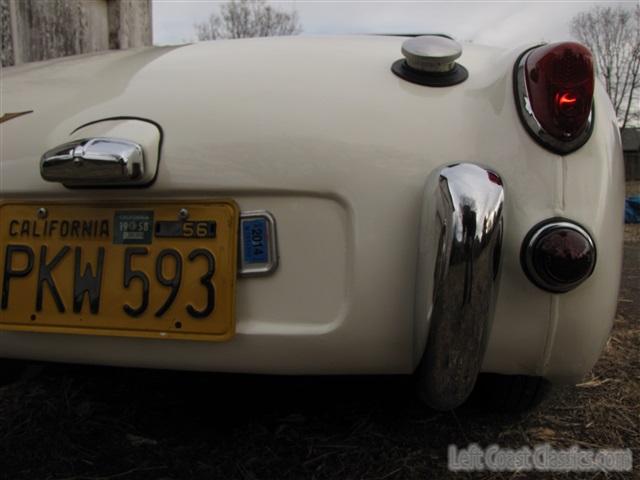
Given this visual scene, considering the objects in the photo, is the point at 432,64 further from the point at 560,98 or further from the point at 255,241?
the point at 255,241

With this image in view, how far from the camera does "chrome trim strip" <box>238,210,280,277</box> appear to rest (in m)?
1.19

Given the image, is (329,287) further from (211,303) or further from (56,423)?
(56,423)

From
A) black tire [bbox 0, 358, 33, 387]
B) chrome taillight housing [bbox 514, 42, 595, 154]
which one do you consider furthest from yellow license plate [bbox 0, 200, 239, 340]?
chrome taillight housing [bbox 514, 42, 595, 154]

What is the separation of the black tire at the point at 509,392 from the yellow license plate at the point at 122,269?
2.36 ft

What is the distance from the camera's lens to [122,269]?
1204mm

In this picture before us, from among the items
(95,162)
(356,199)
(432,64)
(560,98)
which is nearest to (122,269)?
(95,162)

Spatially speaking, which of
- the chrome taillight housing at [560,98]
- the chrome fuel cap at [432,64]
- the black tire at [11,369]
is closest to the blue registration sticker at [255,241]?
the chrome fuel cap at [432,64]

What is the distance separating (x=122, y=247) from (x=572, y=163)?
0.91 m

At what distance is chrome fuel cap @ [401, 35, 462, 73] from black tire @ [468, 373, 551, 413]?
29.6 inches

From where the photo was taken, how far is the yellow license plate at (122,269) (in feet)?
3.88

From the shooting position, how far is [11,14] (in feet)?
11.3

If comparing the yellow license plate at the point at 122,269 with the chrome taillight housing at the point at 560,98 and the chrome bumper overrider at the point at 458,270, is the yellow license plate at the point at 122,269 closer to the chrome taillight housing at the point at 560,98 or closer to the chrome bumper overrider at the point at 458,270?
the chrome bumper overrider at the point at 458,270

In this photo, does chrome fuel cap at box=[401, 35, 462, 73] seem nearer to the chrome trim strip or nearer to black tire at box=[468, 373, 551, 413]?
the chrome trim strip

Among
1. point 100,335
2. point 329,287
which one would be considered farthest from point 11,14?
point 329,287
